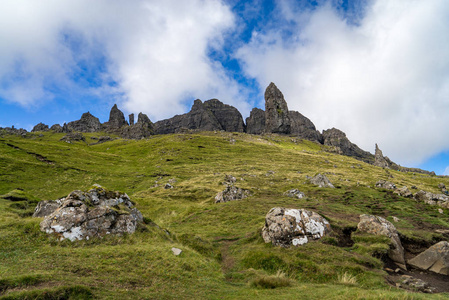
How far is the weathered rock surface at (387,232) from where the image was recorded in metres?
19.1

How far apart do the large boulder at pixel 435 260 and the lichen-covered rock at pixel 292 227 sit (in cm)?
713

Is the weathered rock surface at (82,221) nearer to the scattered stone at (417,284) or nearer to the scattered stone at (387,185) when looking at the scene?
the scattered stone at (417,284)

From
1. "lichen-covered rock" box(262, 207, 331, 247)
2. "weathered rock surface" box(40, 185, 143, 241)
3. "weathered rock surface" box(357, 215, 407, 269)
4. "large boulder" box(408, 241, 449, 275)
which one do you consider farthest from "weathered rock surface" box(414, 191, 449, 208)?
"weathered rock surface" box(40, 185, 143, 241)

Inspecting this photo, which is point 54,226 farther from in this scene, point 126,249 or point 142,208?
point 142,208

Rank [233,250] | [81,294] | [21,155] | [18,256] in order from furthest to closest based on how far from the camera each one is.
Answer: [21,155], [233,250], [18,256], [81,294]

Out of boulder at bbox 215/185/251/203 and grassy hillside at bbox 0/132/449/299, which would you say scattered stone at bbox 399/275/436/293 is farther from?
boulder at bbox 215/185/251/203

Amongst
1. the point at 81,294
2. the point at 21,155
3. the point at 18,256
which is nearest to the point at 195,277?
the point at 81,294

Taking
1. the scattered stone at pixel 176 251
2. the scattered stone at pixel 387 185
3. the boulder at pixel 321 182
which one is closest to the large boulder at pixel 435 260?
the scattered stone at pixel 176 251

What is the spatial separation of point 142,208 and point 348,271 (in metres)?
37.9

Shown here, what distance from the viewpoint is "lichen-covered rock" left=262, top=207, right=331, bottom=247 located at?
2050 centimetres

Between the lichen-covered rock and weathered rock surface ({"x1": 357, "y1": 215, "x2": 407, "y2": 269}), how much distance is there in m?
4.17

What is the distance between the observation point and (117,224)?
18.9 meters

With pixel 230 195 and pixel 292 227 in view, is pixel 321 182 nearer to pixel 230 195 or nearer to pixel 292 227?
pixel 230 195

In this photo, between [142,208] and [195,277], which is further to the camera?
[142,208]
